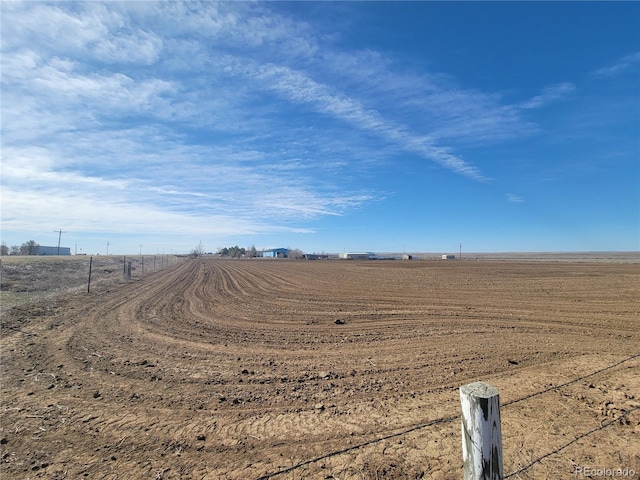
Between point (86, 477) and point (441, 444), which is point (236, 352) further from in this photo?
point (441, 444)

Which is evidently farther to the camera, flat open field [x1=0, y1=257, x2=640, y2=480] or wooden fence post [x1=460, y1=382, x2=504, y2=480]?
flat open field [x1=0, y1=257, x2=640, y2=480]

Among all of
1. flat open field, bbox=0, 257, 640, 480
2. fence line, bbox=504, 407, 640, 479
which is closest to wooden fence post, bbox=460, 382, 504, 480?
flat open field, bbox=0, 257, 640, 480

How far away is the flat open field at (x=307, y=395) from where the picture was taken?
3668 millimetres

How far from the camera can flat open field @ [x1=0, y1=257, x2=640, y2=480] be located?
367cm

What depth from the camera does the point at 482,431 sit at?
7.80 feet

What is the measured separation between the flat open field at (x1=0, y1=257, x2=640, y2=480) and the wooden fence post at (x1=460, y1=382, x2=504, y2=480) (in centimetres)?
124

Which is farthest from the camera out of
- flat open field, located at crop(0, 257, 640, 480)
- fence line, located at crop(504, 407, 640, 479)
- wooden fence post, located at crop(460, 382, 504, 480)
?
flat open field, located at crop(0, 257, 640, 480)

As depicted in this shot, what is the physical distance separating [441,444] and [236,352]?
501cm

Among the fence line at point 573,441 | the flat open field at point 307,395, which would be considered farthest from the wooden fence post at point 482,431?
the fence line at point 573,441

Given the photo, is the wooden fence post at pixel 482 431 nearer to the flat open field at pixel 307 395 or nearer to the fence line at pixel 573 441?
the flat open field at pixel 307 395

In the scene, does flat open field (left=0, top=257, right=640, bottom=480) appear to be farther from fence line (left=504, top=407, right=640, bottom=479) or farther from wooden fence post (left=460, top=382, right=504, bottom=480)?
wooden fence post (left=460, top=382, right=504, bottom=480)

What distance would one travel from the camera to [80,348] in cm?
781

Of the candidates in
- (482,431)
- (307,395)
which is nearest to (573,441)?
(482,431)

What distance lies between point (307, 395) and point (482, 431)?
336 centimetres
